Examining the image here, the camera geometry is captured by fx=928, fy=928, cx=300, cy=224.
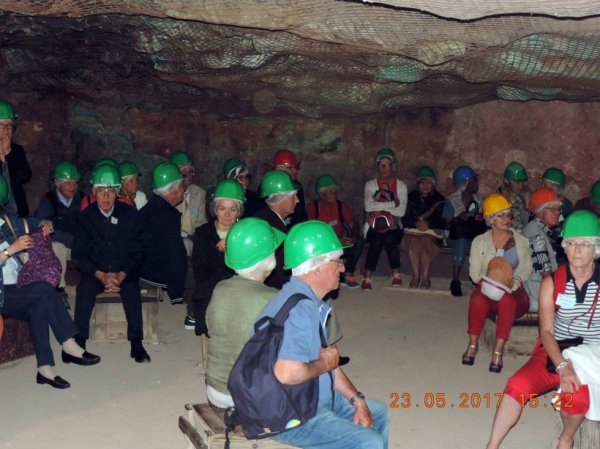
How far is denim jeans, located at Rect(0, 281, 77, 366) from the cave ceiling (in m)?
2.06

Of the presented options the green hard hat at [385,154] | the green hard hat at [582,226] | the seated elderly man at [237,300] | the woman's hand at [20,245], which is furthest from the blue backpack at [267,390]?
the green hard hat at [385,154]

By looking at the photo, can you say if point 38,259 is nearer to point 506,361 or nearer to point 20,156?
point 20,156

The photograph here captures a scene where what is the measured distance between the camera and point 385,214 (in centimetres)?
1017

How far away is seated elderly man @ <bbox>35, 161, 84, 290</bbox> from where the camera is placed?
900 centimetres

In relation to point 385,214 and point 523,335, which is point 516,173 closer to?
point 385,214

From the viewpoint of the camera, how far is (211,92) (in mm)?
10289

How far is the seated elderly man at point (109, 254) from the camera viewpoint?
24.5ft

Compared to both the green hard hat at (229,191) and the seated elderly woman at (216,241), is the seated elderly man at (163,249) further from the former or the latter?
the green hard hat at (229,191)

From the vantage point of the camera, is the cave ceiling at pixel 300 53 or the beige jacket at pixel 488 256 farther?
the beige jacket at pixel 488 256

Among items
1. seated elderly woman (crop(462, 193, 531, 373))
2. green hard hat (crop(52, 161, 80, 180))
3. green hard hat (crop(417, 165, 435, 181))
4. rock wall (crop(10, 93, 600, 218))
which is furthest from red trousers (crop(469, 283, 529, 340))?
green hard hat (crop(52, 161, 80, 180))

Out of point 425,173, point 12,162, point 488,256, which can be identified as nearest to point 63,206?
point 12,162

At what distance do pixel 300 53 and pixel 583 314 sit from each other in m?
A: 3.71

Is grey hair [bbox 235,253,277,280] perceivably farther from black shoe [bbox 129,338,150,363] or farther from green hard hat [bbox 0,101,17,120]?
green hard hat [bbox 0,101,17,120]
